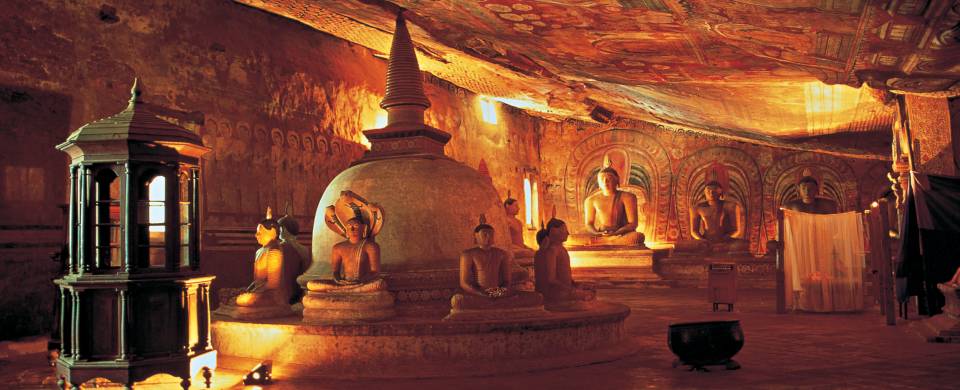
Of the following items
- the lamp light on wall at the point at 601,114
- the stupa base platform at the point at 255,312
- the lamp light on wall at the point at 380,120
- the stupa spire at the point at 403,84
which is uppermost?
the lamp light on wall at the point at 601,114

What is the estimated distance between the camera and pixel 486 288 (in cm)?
710

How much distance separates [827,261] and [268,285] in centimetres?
738

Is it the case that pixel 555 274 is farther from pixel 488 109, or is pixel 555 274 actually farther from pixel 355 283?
pixel 488 109

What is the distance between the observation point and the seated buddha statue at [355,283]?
7.08 metres

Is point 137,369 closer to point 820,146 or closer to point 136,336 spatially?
point 136,336

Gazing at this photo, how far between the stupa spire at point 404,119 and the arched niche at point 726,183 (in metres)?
10.7

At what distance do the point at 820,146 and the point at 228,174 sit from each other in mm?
11149

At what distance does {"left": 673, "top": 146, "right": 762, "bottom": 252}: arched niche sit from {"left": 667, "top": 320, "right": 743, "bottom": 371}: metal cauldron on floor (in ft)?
40.6

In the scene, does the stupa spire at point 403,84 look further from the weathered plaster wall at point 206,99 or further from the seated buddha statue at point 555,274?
the seated buddha statue at point 555,274

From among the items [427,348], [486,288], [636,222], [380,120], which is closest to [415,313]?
[486,288]

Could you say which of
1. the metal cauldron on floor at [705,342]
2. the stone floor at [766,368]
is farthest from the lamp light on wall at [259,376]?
the metal cauldron on floor at [705,342]

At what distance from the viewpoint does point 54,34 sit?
30.6 ft

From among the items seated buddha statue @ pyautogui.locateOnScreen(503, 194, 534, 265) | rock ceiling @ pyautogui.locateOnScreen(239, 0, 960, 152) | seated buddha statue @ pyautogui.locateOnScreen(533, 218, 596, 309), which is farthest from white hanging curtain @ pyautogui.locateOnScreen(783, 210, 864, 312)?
seated buddha statue @ pyautogui.locateOnScreen(503, 194, 534, 265)

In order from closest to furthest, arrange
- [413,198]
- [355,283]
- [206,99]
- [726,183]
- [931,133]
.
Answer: [355,283], [413,198], [931,133], [206,99], [726,183]
